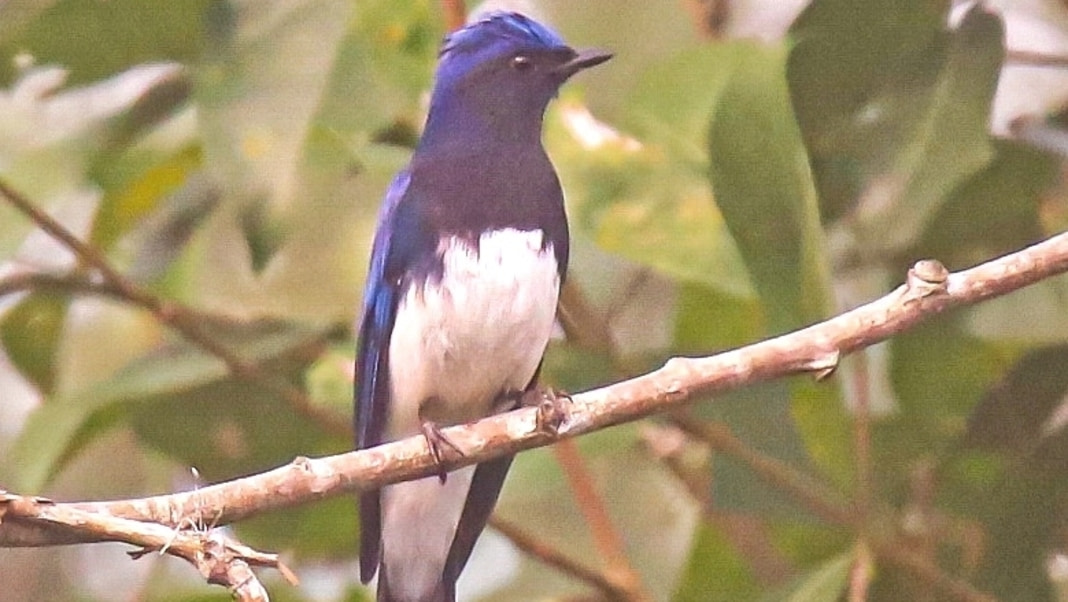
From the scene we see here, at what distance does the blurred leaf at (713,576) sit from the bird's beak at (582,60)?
0.55 metres

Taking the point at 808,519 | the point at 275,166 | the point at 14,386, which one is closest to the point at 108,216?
the point at 275,166

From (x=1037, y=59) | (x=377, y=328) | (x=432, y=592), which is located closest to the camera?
(x=377, y=328)

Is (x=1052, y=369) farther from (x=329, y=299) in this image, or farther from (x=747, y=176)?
(x=329, y=299)

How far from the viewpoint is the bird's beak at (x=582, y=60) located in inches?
58.7

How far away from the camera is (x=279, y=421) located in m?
1.76

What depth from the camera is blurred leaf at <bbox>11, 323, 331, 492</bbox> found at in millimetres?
1600

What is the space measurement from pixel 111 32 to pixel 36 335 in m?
0.49

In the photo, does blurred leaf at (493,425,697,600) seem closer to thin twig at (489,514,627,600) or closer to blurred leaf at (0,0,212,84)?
thin twig at (489,514,627,600)

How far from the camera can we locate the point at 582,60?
152 cm

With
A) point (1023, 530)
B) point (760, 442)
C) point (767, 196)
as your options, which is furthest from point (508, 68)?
point (1023, 530)

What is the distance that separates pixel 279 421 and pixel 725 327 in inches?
18.8

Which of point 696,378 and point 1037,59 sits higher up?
point 696,378

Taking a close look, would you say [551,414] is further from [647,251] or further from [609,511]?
[609,511]

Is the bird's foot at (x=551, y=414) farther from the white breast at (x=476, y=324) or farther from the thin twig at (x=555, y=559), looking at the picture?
the thin twig at (x=555, y=559)
